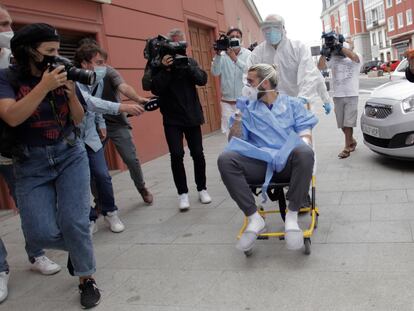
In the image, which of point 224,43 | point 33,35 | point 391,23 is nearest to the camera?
point 33,35

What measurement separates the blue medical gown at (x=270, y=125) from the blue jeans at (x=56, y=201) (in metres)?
1.22

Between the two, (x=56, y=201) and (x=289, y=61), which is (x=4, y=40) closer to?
(x=56, y=201)

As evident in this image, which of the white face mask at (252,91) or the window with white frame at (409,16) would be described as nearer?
the white face mask at (252,91)

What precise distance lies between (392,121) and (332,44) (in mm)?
1566

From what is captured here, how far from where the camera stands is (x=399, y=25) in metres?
60.5

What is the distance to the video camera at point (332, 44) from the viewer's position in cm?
657

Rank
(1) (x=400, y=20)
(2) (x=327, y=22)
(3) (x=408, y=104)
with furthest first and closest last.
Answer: (2) (x=327, y=22) → (1) (x=400, y=20) → (3) (x=408, y=104)

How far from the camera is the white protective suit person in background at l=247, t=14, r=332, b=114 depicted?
4438mm

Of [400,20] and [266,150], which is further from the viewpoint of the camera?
[400,20]

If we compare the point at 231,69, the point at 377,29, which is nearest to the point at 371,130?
the point at 231,69

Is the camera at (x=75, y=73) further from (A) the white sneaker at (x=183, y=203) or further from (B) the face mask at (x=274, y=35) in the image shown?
(A) the white sneaker at (x=183, y=203)

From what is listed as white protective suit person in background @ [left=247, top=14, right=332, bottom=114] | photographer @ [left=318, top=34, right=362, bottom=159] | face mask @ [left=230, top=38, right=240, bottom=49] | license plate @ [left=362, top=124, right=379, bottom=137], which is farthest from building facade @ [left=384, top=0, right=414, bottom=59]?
white protective suit person in background @ [left=247, top=14, right=332, bottom=114]

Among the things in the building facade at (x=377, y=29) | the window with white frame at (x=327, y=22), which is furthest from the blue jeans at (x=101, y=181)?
the window with white frame at (x=327, y=22)

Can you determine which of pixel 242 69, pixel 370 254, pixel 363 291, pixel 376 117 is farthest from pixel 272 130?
pixel 376 117
